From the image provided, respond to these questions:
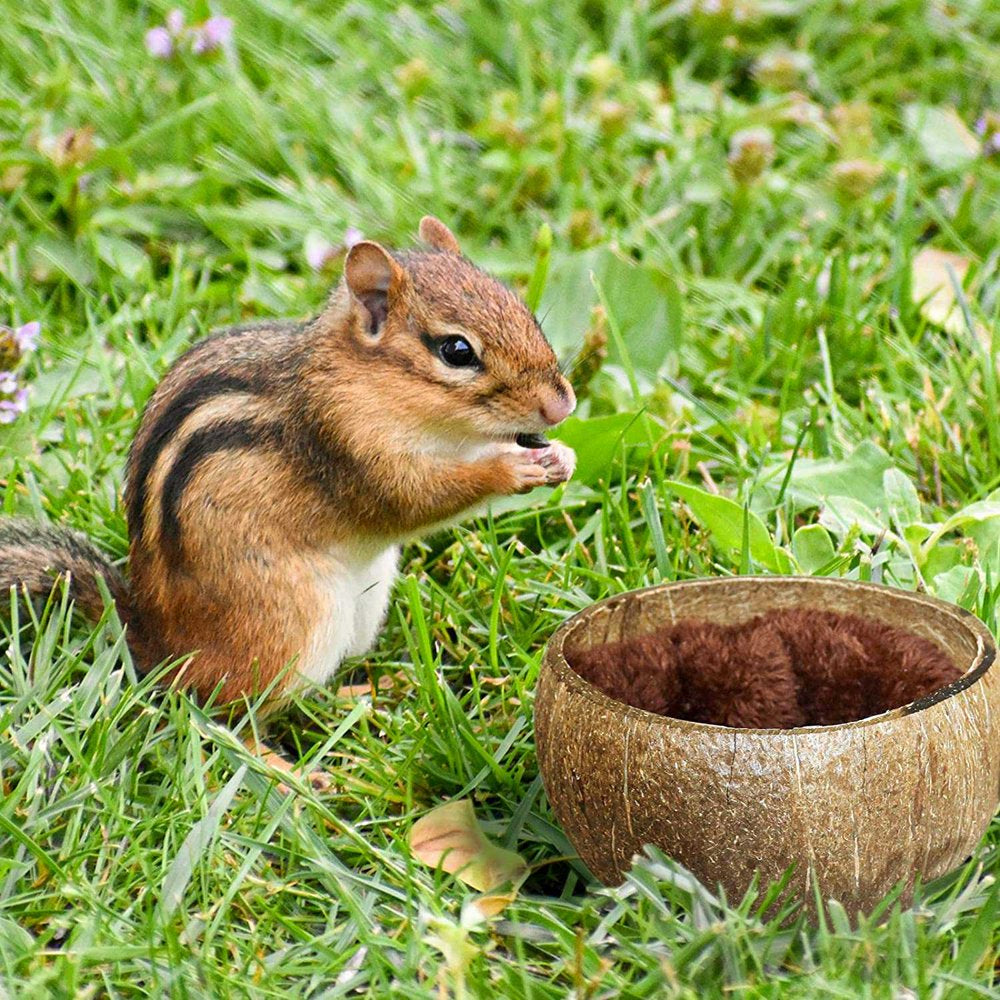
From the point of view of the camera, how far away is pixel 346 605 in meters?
3.23

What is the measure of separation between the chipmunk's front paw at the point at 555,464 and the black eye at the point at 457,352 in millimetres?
232

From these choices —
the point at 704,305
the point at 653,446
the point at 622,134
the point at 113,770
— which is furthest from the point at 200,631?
the point at 622,134

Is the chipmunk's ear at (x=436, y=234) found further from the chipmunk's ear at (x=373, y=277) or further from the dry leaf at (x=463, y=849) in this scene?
the dry leaf at (x=463, y=849)

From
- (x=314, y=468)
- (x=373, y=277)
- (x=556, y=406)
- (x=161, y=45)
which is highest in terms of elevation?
(x=161, y=45)

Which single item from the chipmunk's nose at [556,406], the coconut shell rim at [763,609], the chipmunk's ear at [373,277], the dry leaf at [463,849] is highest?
→ the chipmunk's ear at [373,277]

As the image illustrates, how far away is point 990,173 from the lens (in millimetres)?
5125

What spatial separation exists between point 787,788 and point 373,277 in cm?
139

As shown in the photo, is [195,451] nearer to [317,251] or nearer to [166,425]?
[166,425]

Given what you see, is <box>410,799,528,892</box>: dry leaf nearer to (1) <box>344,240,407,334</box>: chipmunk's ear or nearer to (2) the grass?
(2) the grass

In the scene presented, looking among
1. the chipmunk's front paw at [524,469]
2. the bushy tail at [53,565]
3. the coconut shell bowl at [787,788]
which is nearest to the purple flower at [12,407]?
the bushy tail at [53,565]

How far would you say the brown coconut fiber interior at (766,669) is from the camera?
9.06ft

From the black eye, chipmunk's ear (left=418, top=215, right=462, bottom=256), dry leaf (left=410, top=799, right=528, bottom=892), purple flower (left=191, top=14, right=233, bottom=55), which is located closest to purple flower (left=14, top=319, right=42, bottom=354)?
chipmunk's ear (left=418, top=215, right=462, bottom=256)

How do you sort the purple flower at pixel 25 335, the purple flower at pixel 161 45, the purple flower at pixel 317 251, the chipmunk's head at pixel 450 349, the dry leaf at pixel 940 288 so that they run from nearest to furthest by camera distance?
the chipmunk's head at pixel 450 349, the purple flower at pixel 25 335, the dry leaf at pixel 940 288, the purple flower at pixel 317 251, the purple flower at pixel 161 45

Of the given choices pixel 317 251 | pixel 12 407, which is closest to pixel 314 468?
pixel 12 407
